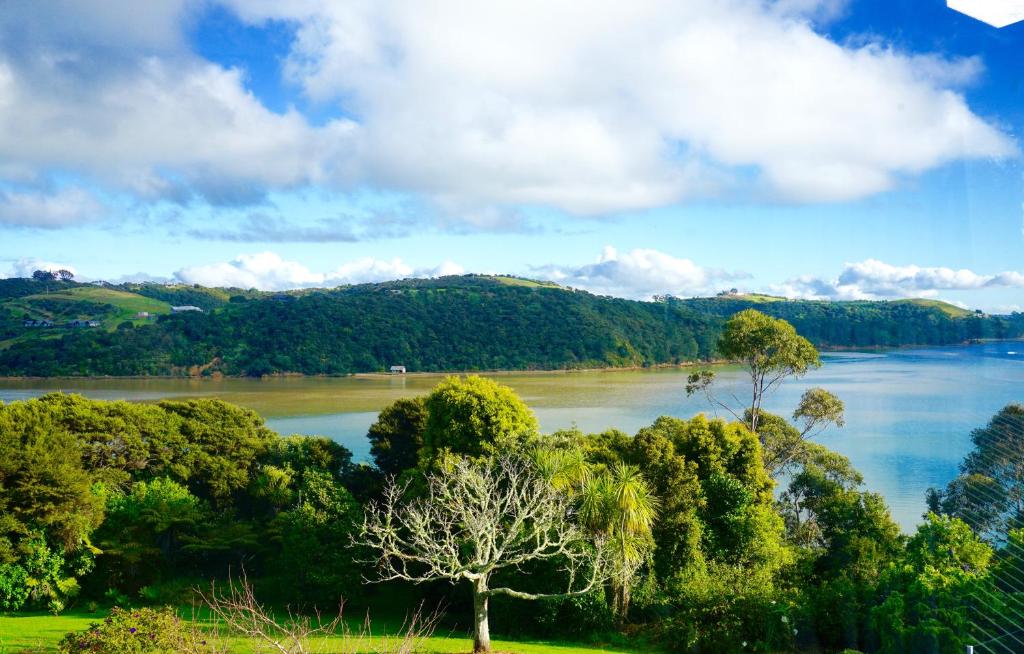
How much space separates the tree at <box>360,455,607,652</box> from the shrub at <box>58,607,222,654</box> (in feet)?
6.73

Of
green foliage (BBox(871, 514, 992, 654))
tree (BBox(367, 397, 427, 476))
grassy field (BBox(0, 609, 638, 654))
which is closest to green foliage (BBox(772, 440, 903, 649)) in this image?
green foliage (BBox(871, 514, 992, 654))

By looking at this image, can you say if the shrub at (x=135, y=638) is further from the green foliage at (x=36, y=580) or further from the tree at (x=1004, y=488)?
the tree at (x=1004, y=488)

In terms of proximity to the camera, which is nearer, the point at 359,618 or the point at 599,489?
the point at 599,489

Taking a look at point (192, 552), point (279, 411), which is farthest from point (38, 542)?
point (279, 411)

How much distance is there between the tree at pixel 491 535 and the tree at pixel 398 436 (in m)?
4.41

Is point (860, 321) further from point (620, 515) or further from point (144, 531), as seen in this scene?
point (144, 531)

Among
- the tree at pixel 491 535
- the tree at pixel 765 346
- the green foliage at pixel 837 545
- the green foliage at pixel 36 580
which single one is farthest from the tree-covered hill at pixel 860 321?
the green foliage at pixel 36 580

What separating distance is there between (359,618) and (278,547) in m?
3.16

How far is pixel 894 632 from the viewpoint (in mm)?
7301

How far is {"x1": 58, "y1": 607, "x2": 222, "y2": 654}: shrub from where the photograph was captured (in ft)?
22.6

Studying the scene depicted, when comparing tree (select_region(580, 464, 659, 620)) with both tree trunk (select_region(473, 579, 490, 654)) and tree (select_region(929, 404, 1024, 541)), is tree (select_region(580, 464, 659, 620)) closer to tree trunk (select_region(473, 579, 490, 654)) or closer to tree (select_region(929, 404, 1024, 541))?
tree trunk (select_region(473, 579, 490, 654))

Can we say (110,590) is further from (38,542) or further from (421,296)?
(421,296)

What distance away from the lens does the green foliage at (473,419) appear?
1273cm

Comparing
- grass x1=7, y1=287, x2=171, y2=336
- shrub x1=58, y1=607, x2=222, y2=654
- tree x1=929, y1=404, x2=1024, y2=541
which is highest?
grass x1=7, y1=287, x2=171, y2=336
